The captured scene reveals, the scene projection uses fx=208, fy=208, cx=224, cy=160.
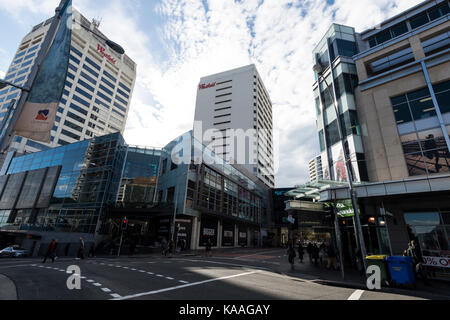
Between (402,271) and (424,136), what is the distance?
402 inches

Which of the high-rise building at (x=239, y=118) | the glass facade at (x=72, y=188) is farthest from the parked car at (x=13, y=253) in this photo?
the high-rise building at (x=239, y=118)

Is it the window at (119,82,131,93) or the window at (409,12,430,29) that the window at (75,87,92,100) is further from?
the window at (409,12,430,29)

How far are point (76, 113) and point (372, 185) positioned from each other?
264 ft

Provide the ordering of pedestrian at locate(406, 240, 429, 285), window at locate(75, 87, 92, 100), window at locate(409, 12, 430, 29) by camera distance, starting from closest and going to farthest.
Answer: pedestrian at locate(406, 240, 429, 285), window at locate(409, 12, 430, 29), window at locate(75, 87, 92, 100)

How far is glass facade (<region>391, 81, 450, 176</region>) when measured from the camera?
44.8ft

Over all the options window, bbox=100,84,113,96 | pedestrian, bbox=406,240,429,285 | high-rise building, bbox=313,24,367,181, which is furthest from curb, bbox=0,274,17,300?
window, bbox=100,84,113,96

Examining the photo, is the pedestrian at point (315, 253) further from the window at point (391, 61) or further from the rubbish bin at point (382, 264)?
the window at point (391, 61)

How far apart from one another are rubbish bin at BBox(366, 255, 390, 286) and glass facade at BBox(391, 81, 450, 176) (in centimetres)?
767

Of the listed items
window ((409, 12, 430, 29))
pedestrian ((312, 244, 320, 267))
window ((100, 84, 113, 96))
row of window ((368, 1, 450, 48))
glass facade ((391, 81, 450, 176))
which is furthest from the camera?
window ((100, 84, 113, 96))

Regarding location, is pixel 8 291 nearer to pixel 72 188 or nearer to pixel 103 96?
pixel 72 188

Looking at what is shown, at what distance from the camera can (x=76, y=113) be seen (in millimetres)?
67250

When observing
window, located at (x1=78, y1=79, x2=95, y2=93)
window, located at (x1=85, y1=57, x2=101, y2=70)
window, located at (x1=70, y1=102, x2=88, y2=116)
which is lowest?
window, located at (x1=70, y1=102, x2=88, y2=116)
